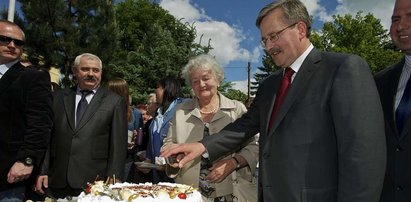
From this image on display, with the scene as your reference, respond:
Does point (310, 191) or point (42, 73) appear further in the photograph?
point (42, 73)

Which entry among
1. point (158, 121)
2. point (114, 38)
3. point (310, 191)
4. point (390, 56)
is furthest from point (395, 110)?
point (390, 56)

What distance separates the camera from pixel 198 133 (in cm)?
386

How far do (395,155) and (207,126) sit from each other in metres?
1.78

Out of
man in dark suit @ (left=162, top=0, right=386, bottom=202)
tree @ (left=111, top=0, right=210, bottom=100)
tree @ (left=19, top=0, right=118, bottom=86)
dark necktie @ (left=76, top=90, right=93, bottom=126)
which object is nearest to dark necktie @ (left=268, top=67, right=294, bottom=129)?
man in dark suit @ (left=162, top=0, right=386, bottom=202)

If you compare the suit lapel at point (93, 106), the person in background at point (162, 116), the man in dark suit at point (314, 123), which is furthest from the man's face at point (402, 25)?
the person in background at point (162, 116)

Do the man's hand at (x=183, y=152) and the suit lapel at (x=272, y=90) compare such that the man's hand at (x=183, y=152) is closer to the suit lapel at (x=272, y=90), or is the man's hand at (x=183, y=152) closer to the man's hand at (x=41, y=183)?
the suit lapel at (x=272, y=90)

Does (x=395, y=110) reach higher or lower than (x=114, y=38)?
lower

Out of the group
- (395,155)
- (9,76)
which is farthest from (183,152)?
(9,76)

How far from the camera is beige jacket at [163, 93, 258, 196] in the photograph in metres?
3.66

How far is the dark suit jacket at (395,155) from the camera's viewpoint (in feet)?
8.07

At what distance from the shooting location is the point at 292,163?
2.42 meters

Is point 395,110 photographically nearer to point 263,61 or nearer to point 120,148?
point 120,148

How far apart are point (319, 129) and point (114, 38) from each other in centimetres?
2157

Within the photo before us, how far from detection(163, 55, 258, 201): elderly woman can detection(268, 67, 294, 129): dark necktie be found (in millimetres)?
873
